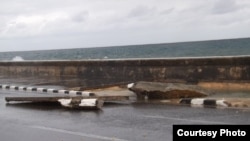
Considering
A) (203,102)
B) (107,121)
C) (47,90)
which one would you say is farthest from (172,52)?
(107,121)

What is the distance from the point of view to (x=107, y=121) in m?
11.4

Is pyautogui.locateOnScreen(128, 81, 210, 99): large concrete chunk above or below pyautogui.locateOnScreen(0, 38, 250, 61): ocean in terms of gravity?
below

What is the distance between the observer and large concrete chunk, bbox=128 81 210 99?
15.5 meters

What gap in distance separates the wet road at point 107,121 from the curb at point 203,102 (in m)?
0.78

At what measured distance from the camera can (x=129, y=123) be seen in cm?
1104

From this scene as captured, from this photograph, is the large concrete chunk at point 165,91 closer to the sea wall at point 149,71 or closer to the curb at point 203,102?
the curb at point 203,102

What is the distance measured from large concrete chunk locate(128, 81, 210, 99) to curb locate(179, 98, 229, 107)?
2.03 ft

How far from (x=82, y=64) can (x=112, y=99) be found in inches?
363

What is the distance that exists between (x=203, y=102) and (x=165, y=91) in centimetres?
172

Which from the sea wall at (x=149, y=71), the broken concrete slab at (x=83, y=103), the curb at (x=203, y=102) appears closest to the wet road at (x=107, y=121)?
the broken concrete slab at (x=83, y=103)

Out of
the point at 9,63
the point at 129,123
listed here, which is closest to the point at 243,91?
the point at 129,123

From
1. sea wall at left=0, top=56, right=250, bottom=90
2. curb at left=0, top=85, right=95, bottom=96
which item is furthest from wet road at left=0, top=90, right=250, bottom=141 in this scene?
sea wall at left=0, top=56, right=250, bottom=90

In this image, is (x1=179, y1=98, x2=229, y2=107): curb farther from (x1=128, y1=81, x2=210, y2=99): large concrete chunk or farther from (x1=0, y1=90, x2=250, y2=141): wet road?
(x1=0, y1=90, x2=250, y2=141): wet road

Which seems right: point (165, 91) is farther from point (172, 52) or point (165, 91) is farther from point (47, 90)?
point (172, 52)
